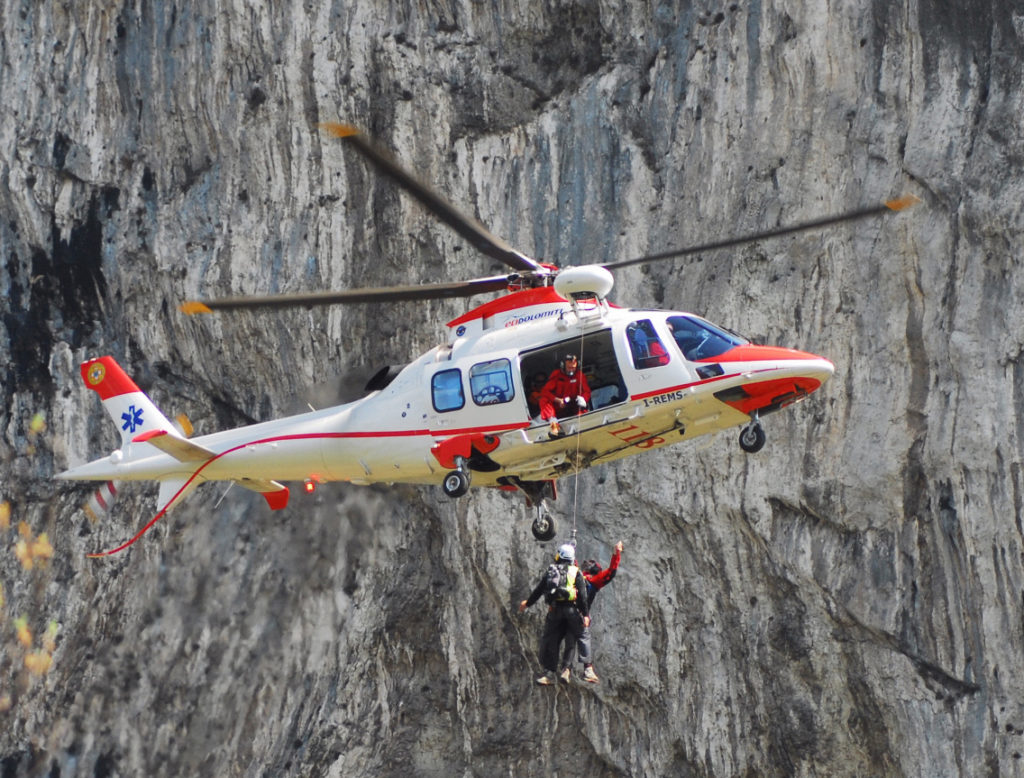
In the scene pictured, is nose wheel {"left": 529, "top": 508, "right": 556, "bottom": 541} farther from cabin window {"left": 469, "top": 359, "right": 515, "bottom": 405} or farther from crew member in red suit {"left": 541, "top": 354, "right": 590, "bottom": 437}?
cabin window {"left": 469, "top": 359, "right": 515, "bottom": 405}

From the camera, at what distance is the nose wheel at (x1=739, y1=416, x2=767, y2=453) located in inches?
489

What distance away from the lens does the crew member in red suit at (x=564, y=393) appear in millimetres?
12699

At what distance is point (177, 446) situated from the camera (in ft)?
47.3

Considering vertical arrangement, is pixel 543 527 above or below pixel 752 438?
below

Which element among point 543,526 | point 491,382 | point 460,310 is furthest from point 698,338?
point 460,310

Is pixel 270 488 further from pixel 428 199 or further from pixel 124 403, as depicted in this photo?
pixel 428 199

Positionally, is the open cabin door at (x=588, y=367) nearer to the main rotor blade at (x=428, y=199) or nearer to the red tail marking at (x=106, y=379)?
the main rotor blade at (x=428, y=199)

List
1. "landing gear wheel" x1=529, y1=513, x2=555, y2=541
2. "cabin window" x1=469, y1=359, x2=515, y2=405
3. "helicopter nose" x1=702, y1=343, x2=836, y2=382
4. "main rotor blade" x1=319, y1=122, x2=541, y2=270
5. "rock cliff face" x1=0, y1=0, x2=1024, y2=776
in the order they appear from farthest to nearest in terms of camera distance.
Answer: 1. "rock cliff face" x1=0, y1=0, x2=1024, y2=776
2. "landing gear wheel" x1=529, y1=513, x2=555, y2=541
3. "cabin window" x1=469, y1=359, x2=515, y2=405
4. "helicopter nose" x1=702, y1=343, x2=836, y2=382
5. "main rotor blade" x1=319, y1=122, x2=541, y2=270

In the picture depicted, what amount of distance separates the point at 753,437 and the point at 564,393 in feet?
5.48

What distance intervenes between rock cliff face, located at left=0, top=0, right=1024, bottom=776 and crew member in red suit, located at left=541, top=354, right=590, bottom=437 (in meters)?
4.40

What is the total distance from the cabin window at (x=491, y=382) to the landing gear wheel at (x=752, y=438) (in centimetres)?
205

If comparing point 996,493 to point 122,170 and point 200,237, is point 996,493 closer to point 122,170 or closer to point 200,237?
point 200,237

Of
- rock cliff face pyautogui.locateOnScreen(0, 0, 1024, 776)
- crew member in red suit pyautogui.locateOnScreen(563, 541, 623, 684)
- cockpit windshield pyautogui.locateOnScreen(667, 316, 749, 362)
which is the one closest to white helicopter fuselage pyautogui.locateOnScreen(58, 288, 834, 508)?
cockpit windshield pyautogui.locateOnScreen(667, 316, 749, 362)

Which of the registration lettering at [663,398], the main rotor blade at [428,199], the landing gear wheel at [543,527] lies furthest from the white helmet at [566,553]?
the main rotor blade at [428,199]
